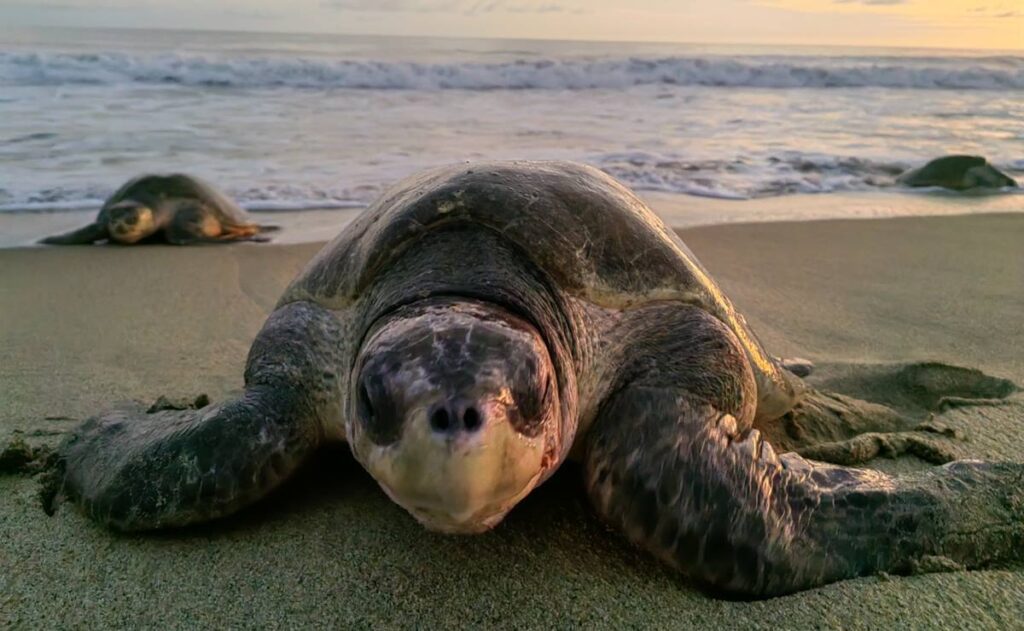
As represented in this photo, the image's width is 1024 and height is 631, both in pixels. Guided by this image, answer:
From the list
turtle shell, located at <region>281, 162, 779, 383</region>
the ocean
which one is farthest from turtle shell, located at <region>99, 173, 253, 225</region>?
turtle shell, located at <region>281, 162, 779, 383</region>

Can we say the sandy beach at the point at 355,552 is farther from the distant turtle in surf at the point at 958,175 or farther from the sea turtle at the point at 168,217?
the distant turtle in surf at the point at 958,175

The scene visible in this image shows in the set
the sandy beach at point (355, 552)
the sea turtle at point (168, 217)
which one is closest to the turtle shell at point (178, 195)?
the sea turtle at point (168, 217)

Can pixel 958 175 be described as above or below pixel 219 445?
below

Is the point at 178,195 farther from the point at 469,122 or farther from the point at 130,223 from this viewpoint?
the point at 469,122

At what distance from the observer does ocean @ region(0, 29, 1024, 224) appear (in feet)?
27.5

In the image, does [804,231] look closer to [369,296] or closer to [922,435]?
[922,435]

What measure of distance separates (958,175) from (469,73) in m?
12.7

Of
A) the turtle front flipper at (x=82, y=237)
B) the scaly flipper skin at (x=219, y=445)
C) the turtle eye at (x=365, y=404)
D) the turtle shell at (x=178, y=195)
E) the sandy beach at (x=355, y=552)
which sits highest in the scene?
the turtle eye at (x=365, y=404)

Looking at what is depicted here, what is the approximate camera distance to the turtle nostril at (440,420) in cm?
140

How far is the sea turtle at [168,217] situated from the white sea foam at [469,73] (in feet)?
33.9

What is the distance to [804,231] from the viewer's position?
6.17 m

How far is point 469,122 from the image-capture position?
1247cm

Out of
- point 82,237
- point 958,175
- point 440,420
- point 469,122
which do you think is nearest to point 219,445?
point 440,420

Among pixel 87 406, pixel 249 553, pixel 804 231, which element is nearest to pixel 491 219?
pixel 249 553
